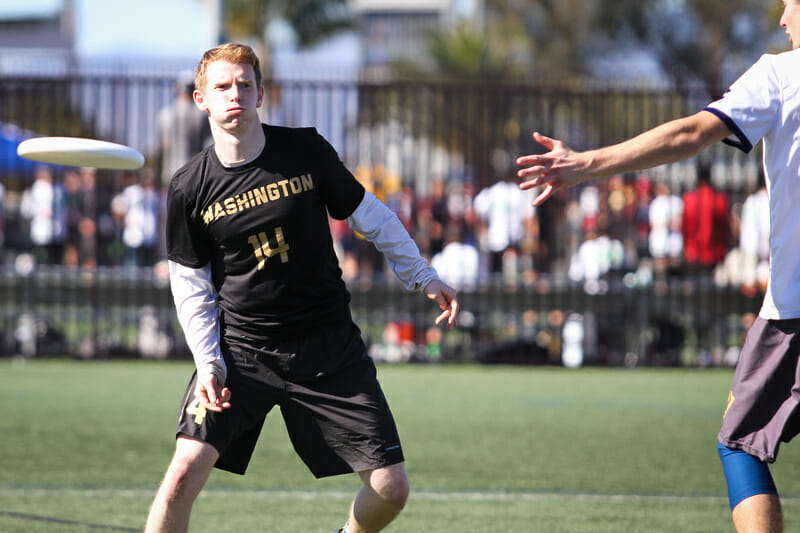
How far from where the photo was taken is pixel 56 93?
44.4 feet

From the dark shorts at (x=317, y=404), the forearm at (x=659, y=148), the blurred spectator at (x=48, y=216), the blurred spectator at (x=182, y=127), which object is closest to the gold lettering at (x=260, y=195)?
the dark shorts at (x=317, y=404)

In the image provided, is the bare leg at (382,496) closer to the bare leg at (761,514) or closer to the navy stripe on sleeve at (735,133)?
the bare leg at (761,514)

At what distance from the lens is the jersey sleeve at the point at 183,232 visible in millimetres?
3830

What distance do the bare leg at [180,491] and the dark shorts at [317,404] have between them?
6.3 inches

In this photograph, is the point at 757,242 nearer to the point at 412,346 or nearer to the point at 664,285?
the point at 664,285

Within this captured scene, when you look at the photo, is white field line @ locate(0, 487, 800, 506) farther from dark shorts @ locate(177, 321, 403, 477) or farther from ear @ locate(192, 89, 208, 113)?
ear @ locate(192, 89, 208, 113)

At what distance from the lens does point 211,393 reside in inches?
144

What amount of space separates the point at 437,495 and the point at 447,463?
99 centimetres

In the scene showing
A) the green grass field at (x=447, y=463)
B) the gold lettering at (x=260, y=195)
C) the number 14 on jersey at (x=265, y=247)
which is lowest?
the green grass field at (x=447, y=463)

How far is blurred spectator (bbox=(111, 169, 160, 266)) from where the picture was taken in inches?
528

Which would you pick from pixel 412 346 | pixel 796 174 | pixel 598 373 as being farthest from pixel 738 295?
pixel 796 174

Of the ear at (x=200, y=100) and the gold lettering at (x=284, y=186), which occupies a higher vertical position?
the ear at (x=200, y=100)

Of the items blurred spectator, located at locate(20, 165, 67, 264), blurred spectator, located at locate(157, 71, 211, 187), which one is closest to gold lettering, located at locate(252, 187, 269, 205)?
blurred spectator, located at locate(157, 71, 211, 187)

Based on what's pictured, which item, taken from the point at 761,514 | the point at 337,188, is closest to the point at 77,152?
the point at 337,188
